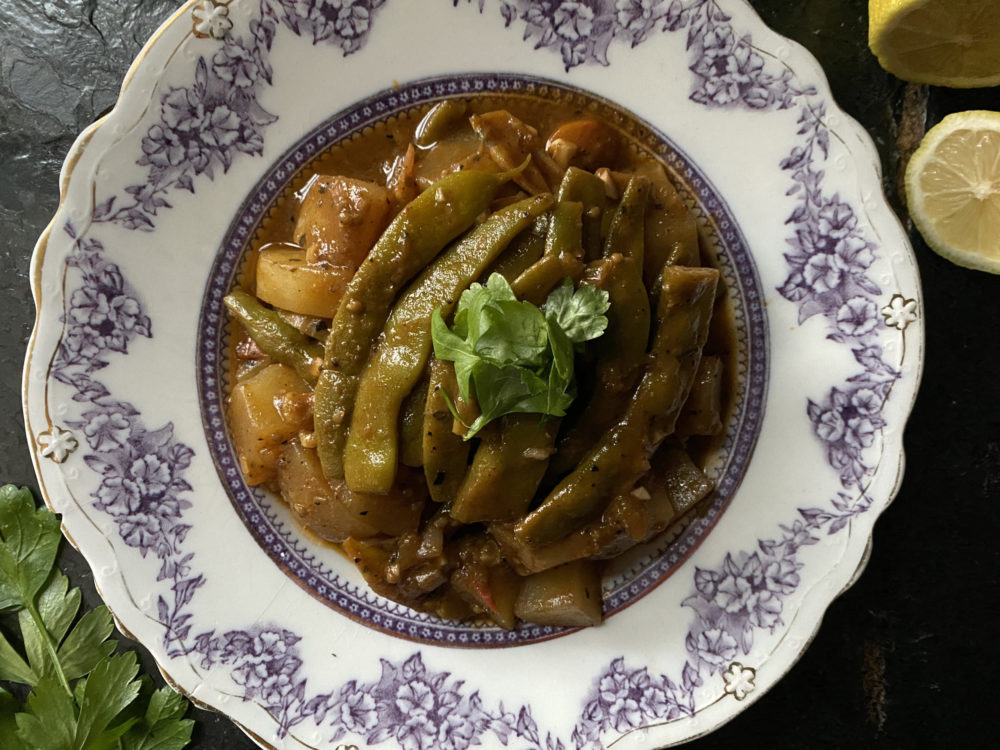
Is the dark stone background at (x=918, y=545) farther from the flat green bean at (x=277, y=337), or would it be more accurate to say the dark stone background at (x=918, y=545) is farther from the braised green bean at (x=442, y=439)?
the braised green bean at (x=442, y=439)

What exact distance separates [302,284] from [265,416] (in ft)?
1.71

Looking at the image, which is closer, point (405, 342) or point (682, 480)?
point (405, 342)

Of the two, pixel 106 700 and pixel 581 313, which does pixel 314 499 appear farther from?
pixel 106 700

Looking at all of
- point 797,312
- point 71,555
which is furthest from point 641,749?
point 71,555

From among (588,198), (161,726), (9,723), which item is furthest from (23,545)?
(588,198)

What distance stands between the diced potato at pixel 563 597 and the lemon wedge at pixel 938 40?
2274 millimetres

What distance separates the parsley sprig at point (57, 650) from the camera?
3043mm

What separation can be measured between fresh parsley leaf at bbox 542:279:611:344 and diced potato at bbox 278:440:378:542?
1.02 meters

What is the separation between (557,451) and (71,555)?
2335 millimetres

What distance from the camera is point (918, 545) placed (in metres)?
3.01

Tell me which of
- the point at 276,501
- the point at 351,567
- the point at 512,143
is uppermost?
the point at 512,143

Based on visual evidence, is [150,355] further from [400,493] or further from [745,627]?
[745,627]

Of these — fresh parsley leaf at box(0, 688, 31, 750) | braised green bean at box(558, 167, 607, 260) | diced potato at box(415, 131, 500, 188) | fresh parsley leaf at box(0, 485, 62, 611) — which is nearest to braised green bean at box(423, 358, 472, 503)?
braised green bean at box(558, 167, 607, 260)

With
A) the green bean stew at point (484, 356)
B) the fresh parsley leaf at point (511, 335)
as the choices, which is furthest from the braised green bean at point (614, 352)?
the fresh parsley leaf at point (511, 335)
